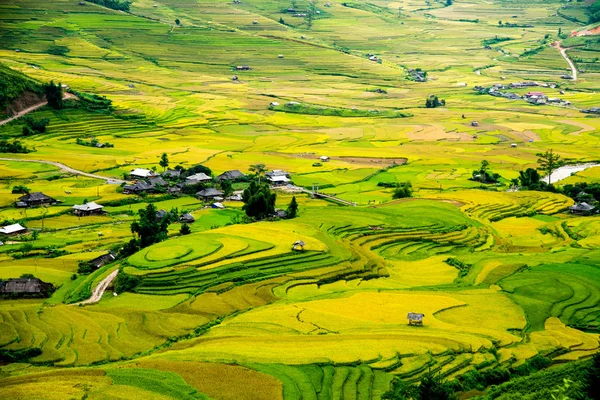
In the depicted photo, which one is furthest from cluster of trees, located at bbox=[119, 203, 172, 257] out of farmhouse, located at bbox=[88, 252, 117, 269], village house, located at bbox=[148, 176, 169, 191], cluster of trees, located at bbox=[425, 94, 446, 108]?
cluster of trees, located at bbox=[425, 94, 446, 108]

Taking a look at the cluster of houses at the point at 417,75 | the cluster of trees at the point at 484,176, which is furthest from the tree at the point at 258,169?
the cluster of houses at the point at 417,75

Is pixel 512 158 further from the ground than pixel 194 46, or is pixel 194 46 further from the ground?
pixel 194 46

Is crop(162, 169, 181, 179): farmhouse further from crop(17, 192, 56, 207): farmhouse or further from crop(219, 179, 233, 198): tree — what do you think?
crop(17, 192, 56, 207): farmhouse

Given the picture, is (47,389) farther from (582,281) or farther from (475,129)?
(475,129)

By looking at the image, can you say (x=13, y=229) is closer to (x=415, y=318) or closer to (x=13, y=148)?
(x=13, y=148)

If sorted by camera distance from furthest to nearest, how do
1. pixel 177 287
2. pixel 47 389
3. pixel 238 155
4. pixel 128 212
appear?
pixel 238 155 < pixel 128 212 < pixel 177 287 < pixel 47 389

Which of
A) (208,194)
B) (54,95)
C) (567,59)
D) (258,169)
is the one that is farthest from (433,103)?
(208,194)

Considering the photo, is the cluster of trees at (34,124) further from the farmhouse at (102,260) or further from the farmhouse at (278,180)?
the farmhouse at (102,260)

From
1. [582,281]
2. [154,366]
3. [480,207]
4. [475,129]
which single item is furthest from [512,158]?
[154,366]
